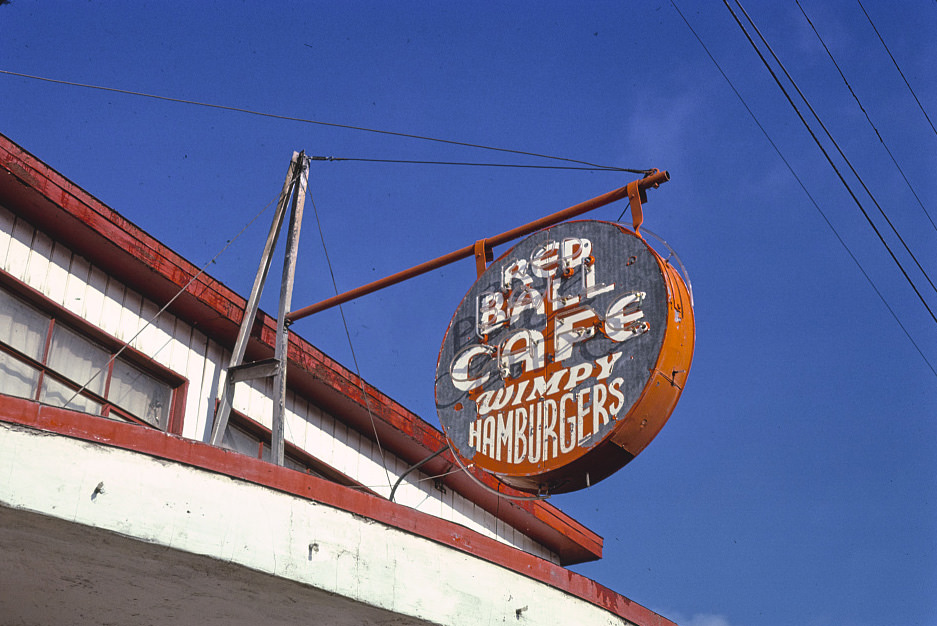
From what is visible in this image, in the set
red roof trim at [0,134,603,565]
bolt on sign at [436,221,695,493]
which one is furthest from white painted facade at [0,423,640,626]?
red roof trim at [0,134,603,565]

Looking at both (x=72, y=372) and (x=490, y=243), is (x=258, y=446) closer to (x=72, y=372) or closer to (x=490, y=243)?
(x=72, y=372)

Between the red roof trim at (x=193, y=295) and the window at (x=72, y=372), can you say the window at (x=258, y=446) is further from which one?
the window at (x=72, y=372)

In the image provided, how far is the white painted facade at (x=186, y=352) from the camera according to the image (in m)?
10.4

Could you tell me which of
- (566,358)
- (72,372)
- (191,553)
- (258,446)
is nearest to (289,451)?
(258,446)

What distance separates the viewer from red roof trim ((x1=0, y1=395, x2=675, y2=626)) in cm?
646

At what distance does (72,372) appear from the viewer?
1045 cm

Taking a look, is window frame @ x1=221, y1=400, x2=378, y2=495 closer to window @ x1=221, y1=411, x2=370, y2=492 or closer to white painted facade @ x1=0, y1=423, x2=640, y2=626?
window @ x1=221, y1=411, x2=370, y2=492

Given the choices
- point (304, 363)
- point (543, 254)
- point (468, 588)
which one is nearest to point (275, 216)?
point (304, 363)

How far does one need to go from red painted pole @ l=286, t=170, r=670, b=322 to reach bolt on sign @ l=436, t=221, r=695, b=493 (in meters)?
0.19

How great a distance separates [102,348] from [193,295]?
3.50ft

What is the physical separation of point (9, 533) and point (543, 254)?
4.99 meters

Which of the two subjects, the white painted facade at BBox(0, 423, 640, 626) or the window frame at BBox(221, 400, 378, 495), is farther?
the window frame at BBox(221, 400, 378, 495)

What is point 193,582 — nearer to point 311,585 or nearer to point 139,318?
point 311,585

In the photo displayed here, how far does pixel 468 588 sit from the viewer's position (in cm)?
775
